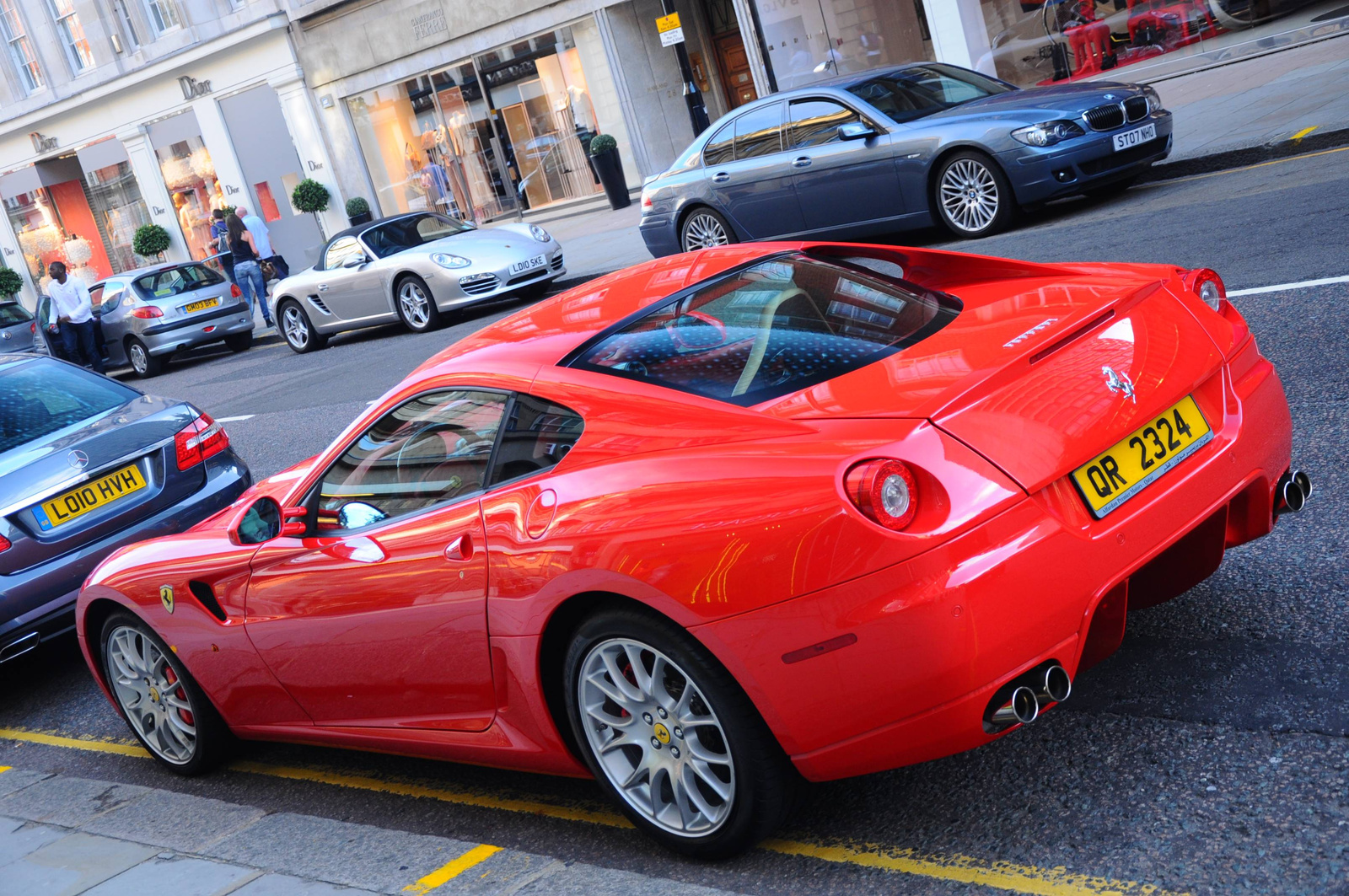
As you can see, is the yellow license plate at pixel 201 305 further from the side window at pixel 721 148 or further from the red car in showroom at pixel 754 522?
the red car in showroom at pixel 754 522

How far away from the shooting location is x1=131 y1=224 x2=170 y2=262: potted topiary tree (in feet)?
105

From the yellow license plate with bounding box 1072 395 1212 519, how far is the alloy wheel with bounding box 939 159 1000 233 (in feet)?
28.5

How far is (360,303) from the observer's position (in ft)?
53.4

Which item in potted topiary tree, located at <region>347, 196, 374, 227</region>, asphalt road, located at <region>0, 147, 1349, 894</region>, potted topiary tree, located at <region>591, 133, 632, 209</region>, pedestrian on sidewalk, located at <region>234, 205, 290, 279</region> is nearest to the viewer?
asphalt road, located at <region>0, 147, 1349, 894</region>

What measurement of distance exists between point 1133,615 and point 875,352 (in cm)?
129

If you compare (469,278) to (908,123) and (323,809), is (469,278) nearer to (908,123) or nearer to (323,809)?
(908,123)

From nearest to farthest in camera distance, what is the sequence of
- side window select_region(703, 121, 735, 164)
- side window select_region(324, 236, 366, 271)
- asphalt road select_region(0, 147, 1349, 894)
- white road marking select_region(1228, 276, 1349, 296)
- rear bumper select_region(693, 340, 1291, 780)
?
rear bumper select_region(693, 340, 1291, 780) < asphalt road select_region(0, 147, 1349, 894) < white road marking select_region(1228, 276, 1349, 296) < side window select_region(703, 121, 735, 164) < side window select_region(324, 236, 366, 271)

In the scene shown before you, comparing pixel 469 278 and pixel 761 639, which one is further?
pixel 469 278

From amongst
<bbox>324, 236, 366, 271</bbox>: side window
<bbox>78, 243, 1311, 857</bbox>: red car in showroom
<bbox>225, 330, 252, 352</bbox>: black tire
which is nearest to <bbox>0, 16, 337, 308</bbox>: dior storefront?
<bbox>225, 330, 252, 352</bbox>: black tire

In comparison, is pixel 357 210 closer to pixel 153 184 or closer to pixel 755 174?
pixel 153 184

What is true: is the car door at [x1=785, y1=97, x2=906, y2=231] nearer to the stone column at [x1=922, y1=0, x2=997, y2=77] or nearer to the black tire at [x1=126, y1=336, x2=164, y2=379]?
the stone column at [x1=922, y1=0, x2=997, y2=77]

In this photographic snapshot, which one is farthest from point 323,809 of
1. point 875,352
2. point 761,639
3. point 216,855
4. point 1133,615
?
point 1133,615

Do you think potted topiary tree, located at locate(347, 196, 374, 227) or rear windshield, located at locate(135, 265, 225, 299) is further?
potted topiary tree, located at locate(347, 196, 374, 227)

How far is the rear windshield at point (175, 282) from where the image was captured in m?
20.4
